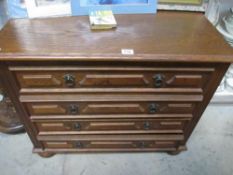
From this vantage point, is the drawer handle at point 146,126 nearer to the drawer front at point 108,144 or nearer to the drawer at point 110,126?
the drawer at point 110,126

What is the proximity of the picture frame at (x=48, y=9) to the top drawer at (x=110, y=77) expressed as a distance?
1.06ft

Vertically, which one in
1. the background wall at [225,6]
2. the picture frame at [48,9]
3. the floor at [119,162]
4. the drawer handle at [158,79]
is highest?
the picture frame at [48,9]

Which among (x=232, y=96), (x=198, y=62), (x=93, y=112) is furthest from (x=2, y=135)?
(x=232, y=96)

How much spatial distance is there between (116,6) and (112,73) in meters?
0.38

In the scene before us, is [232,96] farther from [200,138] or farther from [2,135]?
[2,135]

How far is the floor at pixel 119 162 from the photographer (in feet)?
4.15

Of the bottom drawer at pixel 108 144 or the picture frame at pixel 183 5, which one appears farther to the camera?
the bottom drawer at pixel 108 144

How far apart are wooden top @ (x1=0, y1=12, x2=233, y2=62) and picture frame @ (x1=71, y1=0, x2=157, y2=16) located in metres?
0.03

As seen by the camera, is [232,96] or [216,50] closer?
[216,50]

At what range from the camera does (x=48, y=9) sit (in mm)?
975

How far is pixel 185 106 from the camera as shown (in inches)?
38.9

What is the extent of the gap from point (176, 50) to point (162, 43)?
73mm

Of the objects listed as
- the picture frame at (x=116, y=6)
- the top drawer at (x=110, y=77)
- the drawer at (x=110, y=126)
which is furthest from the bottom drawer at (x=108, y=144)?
the picture frame at (x=116, y=6)

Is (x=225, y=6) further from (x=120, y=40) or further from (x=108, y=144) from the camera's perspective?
(x=108, y=144)
